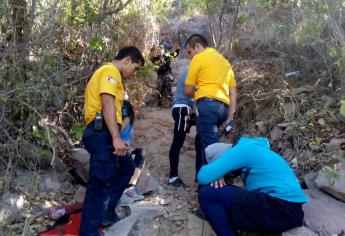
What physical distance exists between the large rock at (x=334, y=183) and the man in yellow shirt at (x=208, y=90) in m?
1.04

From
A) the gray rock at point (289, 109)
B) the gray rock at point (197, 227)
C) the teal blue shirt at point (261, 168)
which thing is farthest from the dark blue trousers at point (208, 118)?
the gray rock at point (289, 109)

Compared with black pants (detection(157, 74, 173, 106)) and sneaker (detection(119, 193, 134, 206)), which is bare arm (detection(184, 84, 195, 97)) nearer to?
sneaker (detection(119, 193, 134, 206))

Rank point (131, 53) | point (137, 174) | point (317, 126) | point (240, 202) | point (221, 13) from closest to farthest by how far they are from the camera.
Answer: point (240, 202)
point (131, 53)
point (137, 174)
point (317, 126)
point (221, 13)

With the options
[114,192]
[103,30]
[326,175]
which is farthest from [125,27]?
[326,175]

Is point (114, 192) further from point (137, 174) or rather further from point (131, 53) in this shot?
point (131, 53)

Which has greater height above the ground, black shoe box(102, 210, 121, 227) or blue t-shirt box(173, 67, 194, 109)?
blue t-shirt box(173, 67, 194, 109)

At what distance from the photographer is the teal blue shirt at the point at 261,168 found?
3168 mm

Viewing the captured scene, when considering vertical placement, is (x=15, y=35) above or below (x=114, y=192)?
above

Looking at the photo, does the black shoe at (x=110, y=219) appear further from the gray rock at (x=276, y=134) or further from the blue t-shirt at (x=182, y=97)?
the gray rock at (x=276, y=134)

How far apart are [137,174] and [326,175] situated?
1849 mm

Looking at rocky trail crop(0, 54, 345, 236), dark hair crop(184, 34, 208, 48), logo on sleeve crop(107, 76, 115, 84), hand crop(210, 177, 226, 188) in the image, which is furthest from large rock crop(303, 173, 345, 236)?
logo on sleeve crop(107, 76, 115, 84)

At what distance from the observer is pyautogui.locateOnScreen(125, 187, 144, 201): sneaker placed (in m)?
4.40

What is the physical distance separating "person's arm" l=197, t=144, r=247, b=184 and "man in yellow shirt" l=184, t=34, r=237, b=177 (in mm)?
915

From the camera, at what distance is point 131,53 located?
3631 millimetres
